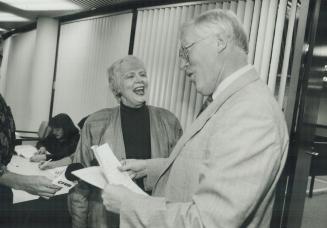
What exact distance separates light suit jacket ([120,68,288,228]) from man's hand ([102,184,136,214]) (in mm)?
26

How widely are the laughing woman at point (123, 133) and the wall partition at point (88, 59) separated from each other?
1978mm

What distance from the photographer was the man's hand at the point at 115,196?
985 millimetres

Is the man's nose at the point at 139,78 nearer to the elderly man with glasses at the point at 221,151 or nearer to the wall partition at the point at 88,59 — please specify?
the elderly man with glasses at the point at 221,151

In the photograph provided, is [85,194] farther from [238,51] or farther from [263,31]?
[263,31]

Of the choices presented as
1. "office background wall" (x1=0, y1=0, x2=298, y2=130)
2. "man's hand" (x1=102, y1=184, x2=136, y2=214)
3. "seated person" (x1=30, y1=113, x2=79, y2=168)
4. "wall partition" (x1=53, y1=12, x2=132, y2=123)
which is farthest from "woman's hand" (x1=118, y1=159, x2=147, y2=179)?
"wall partition" (x1=53, y1=12, x2=132, y2=123)

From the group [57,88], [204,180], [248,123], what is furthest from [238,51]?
[57,88]

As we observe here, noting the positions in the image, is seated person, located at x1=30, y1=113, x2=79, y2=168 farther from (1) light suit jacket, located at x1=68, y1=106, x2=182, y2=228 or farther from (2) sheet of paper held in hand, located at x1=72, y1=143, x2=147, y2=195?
(2) sheet of paper held in hand, located at x1=72, y1=143, x2=147, y2=195

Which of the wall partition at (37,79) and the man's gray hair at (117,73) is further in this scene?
the wall partition at (37,79)

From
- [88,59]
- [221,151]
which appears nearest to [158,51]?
[88,59]

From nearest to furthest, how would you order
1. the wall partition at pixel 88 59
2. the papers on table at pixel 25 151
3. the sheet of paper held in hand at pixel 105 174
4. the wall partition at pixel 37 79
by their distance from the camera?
the sheet of paper held in hand at pixel 105 174 < the papers on table at pixel 25 151 < the wall partition at pixel 88 59 < the wall partition at pixel 37 79

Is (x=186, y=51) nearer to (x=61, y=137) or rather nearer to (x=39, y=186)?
(x=39, y=186)

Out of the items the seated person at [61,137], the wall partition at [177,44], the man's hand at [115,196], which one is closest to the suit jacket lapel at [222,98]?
the man's hand at [115,196]

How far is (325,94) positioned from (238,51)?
1080 cm

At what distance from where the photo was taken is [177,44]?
136 inches
